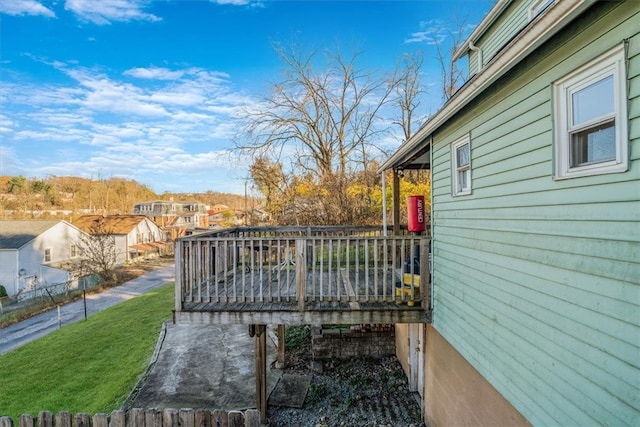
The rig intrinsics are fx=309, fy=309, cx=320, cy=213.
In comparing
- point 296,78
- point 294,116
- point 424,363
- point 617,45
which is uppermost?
point 296,78

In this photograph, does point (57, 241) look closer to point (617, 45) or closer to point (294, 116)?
point (294, 116)

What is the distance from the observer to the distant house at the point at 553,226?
190 cm

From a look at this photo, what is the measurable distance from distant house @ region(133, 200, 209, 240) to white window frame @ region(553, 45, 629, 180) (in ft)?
174

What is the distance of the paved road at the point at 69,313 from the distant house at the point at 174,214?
26.3 meters

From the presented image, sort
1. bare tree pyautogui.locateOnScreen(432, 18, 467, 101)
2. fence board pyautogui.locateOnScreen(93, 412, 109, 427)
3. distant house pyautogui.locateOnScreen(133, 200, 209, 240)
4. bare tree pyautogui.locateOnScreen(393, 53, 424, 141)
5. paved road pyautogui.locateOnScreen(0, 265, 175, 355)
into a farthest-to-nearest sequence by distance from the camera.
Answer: distant house pyautogui.locateOnScreen(133, 200, 209, 240) < bare tree pyautogui.locateOnScreen(393, 53, 424, 141) < bare tree pyautogui.locateOnScreen(432, 18, 467, 101) < paved road pyautogui.locateOnScreen(0, 265, 175, 355) < fence board pyautogui.locateOnScreen(93, 412, 109, 427)

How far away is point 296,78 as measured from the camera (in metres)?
18.0

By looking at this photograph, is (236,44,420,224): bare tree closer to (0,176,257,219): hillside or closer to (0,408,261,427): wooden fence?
(0,408,261,427): wooden fence

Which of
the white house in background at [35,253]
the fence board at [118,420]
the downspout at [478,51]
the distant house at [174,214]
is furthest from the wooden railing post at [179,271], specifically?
the distant house at [174,214]

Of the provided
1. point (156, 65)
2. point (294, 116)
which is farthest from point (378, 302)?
point (156, 65)

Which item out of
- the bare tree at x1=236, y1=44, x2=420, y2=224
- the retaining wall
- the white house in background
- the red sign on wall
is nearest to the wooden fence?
the red sign on wall

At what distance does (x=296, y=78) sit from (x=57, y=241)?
2790 cm

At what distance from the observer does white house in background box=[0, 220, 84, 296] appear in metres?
25.3

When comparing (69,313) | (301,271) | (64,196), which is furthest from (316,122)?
(64,196)

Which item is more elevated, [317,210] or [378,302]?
[317,210]
